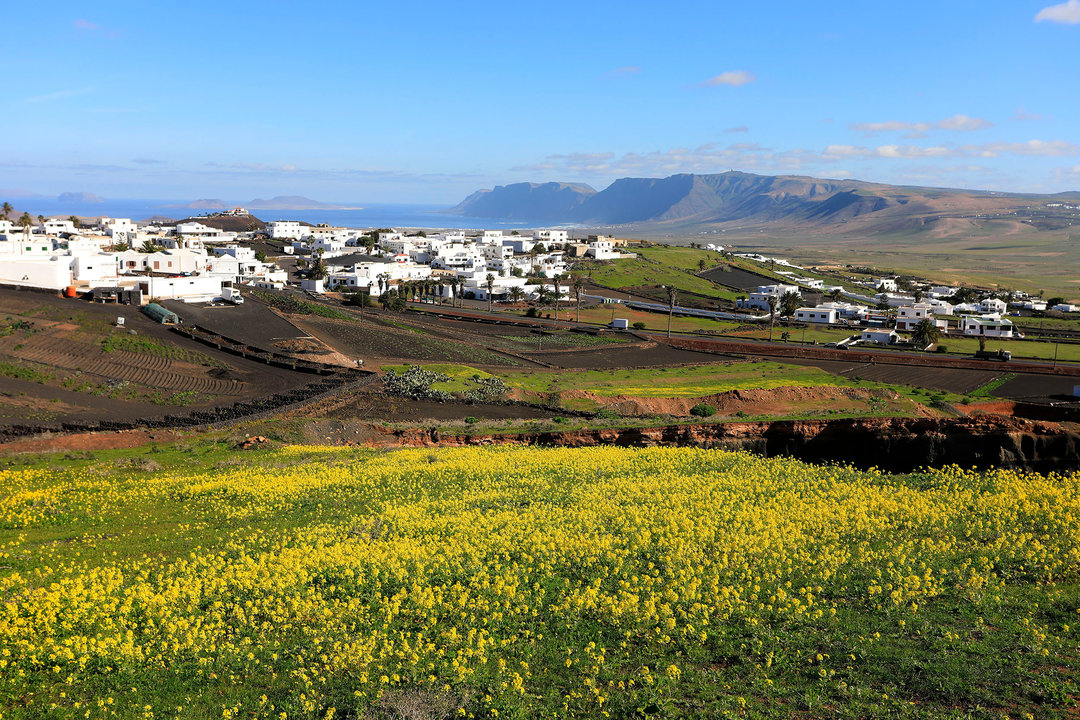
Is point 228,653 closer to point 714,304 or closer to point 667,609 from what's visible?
point 667,609

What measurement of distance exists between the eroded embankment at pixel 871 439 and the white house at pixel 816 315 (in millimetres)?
93406

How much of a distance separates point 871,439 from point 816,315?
316ft

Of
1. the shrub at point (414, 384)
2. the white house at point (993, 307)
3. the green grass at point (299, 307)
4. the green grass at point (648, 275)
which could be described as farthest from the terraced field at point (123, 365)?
the white house at point (993, 307)

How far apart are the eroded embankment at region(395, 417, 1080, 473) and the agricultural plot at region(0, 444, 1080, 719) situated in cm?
966

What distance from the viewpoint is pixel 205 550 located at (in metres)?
19.6

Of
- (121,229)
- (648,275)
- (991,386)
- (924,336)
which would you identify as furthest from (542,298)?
(121,229)

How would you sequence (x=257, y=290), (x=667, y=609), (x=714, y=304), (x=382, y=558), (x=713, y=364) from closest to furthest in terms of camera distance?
(x=667, y=609), (x=382, y=558), (x=713, y=364), (x=257, y=290), (x=714, y=304)

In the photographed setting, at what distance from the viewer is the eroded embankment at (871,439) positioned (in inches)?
1364

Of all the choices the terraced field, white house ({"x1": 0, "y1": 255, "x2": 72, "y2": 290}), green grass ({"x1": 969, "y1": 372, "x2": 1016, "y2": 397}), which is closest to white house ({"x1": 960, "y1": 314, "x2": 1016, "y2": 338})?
green grass ({"x1": 969, "y1": 372, "x2": 1016, "y2": 397})

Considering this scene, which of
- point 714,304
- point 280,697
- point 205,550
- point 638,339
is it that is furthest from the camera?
point 714,304

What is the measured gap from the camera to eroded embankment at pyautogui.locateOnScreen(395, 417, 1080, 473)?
1364 inches

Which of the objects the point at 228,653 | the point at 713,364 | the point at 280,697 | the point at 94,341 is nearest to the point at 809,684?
the point at 280,697

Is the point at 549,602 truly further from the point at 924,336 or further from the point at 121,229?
the point at 121,229

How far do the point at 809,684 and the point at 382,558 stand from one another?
32.9ft
